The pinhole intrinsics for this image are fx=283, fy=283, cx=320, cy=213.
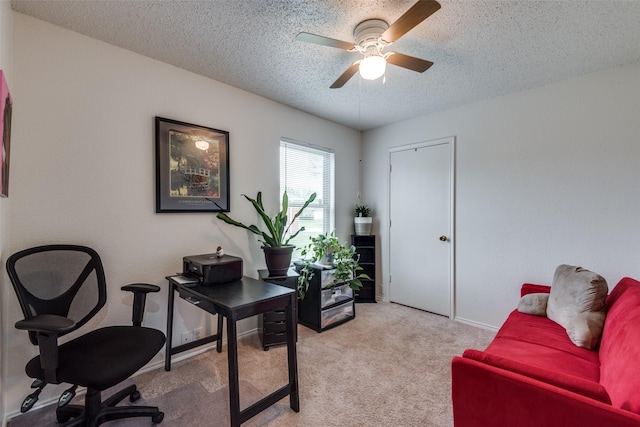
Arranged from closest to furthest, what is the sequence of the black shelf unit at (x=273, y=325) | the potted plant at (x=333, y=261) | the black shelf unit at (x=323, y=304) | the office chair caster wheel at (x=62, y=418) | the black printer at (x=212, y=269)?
1. the office chair caster wheel at (x=62, y=418)
2. the black printer at (x=212, y=269)
3. the black shelf unit at (x=273, y=325)
4. the black shelf unit at (x=323, y=304)
5. the potted plant at (x=333, y=261)

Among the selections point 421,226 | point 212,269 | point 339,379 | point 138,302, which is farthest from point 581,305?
point 138,302

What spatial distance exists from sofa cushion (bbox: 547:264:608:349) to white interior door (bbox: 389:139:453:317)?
125 centimetres

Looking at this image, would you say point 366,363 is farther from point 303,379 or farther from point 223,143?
point 223,143

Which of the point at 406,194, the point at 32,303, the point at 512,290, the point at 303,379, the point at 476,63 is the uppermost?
the point at 476,63

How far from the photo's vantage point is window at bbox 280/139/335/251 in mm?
3311

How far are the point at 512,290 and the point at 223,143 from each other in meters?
3.21

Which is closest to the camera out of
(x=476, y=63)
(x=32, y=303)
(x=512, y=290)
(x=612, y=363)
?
(x=612, y=363)

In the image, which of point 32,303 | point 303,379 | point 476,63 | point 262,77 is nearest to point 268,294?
point 303,379

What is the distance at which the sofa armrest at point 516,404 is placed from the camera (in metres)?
0.94

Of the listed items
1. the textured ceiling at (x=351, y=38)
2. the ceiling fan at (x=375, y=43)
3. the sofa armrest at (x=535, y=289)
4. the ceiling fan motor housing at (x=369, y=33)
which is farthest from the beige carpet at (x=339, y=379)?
the textured ceiling at (x=351, y=38)

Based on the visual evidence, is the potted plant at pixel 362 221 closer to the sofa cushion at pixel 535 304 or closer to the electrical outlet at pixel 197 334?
the sofa cushion at pixel 535 304

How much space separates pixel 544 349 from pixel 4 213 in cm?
321

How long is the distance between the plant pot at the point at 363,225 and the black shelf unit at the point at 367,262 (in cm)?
6

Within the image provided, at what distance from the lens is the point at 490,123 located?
3008 mm
